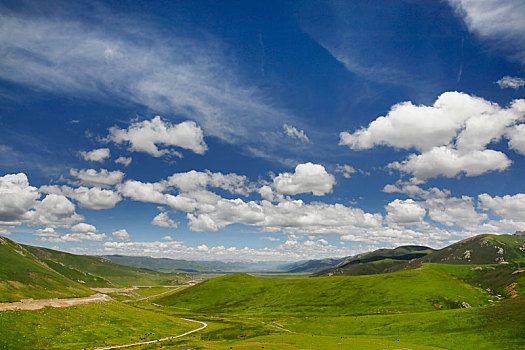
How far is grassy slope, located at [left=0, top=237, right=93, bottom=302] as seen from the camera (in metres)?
114

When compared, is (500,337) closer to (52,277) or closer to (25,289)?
(25,289)

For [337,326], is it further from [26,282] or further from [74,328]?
[26,282]

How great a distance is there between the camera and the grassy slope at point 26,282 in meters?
114

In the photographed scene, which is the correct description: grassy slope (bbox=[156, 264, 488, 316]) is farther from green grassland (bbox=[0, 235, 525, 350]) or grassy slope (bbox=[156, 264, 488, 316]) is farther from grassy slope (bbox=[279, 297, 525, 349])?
grassy slope (bbox=[279, 297, 525, 349])

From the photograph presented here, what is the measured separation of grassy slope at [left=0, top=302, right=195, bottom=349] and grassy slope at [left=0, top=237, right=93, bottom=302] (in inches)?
1176

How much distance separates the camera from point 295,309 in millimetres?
166375

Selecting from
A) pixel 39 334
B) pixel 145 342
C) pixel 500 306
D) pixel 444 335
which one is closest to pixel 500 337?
pixel 444 335

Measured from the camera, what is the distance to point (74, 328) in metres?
78.9

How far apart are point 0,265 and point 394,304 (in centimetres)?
20258

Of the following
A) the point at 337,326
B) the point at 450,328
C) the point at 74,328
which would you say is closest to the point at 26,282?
the point at 74,328

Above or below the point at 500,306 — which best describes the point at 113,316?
below

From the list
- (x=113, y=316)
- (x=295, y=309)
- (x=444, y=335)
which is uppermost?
(x=444, y=335)

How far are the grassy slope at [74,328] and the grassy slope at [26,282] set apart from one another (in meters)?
29.9

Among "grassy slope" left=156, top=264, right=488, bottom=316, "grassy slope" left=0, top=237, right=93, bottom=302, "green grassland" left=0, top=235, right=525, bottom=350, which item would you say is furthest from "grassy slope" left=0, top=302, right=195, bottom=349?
"grassy slope" left=156, top=264, right=488, bottom=316
